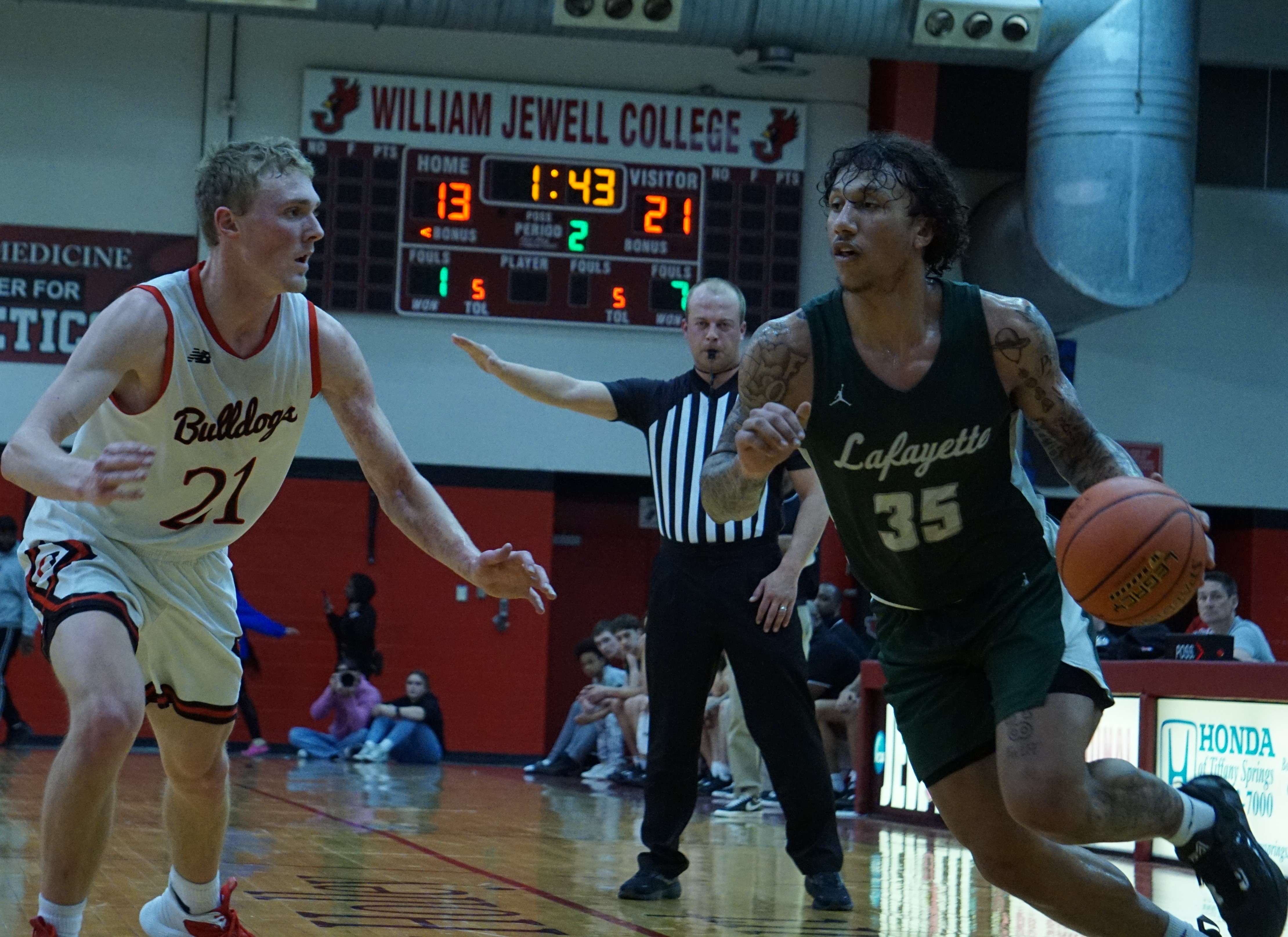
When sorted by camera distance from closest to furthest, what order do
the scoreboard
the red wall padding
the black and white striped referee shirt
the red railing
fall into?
the black and white striped referee shirt → the red railing → the scoreboard → the red wall padding

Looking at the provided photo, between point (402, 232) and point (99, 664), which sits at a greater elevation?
point (402, 232)

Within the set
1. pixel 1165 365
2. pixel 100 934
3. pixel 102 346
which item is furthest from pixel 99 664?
pixel 1165 365

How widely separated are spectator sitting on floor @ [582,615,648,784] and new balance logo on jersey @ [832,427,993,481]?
28.6 feet

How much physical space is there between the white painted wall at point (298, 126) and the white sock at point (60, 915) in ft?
35.8

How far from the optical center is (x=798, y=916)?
5.38m

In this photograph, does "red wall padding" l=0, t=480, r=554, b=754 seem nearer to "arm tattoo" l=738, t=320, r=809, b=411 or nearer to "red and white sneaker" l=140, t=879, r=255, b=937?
"red and white sneaker" l=140, t=879, r=255, b=937

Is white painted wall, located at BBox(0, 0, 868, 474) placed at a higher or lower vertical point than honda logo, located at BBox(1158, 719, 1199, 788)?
higher

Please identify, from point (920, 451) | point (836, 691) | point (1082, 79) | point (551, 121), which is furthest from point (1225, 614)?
point (551, 121)

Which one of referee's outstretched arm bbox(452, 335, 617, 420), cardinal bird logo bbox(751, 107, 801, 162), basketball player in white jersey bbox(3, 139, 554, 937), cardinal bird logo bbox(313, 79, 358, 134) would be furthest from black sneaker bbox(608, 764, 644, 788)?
basketball player in white jersey bbox(3, 139, 554, 937)

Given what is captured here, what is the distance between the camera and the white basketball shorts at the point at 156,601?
379 cm

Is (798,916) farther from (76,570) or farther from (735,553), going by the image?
(76,570)

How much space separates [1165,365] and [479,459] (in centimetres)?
645

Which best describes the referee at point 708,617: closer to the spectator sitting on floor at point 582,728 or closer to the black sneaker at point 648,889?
the black sneaker at point 648,889

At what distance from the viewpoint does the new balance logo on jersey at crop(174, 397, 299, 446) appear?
3.98 meters
